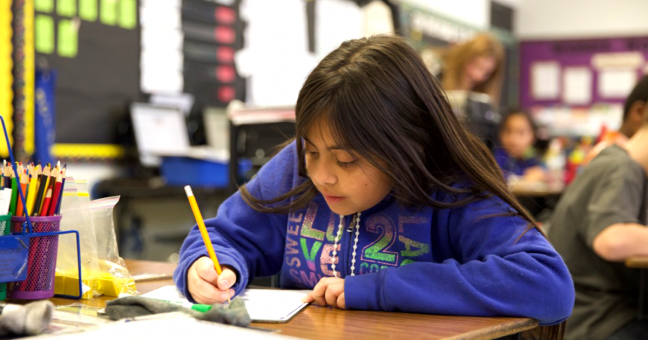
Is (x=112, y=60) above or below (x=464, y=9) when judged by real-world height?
below

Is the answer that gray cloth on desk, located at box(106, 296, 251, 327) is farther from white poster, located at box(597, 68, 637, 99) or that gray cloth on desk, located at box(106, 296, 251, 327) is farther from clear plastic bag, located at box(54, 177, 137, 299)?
white poster, located at box(597, 68, 637, 99)

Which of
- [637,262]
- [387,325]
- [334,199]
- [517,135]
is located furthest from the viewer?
[517,135]

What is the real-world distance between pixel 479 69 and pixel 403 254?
3677mm

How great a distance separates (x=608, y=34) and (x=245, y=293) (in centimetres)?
800

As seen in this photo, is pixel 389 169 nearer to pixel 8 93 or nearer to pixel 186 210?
pixel 8 93

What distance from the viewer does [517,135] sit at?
5.25 metres

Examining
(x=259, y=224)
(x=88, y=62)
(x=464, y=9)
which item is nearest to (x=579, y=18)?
(x=464, y=9)

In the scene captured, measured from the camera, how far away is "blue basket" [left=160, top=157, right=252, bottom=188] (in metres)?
3.83

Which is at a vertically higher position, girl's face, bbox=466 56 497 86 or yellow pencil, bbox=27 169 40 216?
girl's face, bbox=466 56 497 86

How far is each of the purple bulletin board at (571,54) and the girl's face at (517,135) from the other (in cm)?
344

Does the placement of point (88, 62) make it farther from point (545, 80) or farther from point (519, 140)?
point (545, 80)

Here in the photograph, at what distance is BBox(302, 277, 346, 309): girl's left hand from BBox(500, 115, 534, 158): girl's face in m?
4.44

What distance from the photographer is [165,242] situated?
14.0 ft

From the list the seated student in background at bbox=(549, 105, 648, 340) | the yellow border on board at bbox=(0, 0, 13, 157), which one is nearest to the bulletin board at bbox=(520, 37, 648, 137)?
the yellow border on board at bbox=(0, 0, 13, 157)
